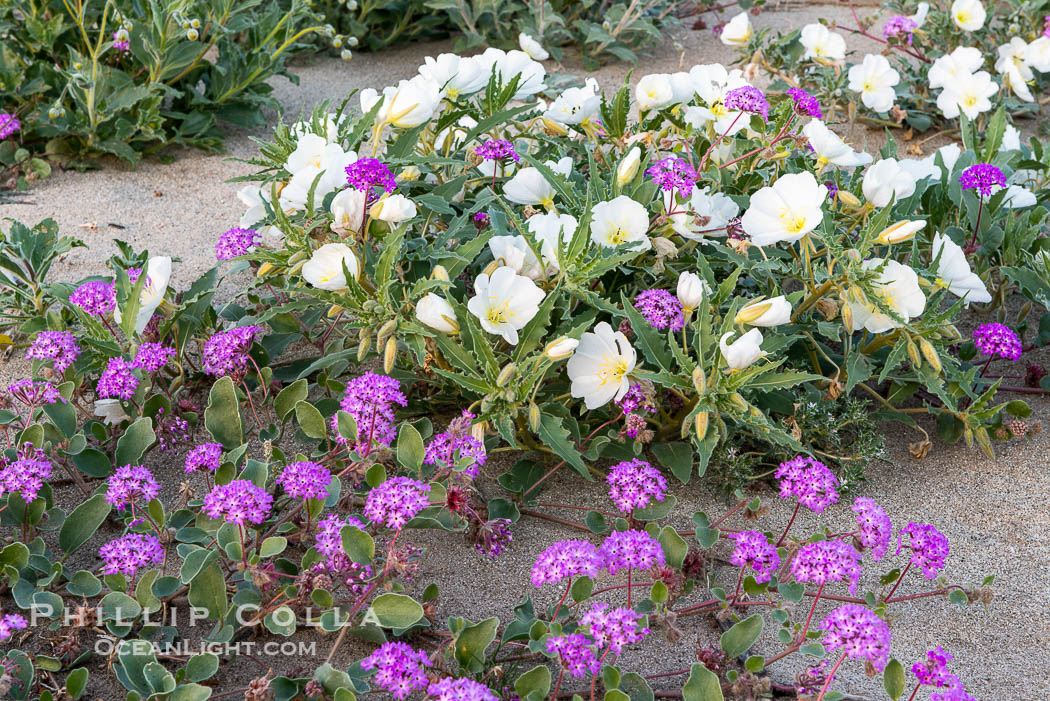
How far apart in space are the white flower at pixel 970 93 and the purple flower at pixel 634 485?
2255 millimetres

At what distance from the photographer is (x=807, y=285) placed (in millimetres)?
2320

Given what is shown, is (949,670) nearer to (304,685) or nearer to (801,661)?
(801,661)

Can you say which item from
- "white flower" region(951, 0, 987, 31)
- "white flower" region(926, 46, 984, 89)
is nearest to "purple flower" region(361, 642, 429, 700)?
"white flower" region(926, 46, 984, 89)

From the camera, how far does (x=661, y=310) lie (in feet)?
7.23

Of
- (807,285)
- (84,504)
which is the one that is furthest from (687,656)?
(84,504)

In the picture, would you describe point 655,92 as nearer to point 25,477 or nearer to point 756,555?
point 756,555

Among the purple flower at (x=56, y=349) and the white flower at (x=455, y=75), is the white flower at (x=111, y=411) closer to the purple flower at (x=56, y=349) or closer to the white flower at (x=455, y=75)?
the purple flower at (x=56, y=349)

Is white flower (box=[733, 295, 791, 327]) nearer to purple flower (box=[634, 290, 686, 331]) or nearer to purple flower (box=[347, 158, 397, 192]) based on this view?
purple flower (box=[634, 290, 686, 331])

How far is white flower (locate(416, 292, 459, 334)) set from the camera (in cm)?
205

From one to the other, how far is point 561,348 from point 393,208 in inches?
18.8

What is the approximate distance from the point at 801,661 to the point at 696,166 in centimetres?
136

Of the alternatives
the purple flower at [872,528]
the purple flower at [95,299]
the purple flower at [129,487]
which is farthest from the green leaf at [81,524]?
the purple flower at [872,528]

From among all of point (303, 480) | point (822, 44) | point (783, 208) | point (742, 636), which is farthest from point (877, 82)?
point (303, 480)

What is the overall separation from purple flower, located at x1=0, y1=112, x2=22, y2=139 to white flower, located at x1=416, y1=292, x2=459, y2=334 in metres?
2.23
